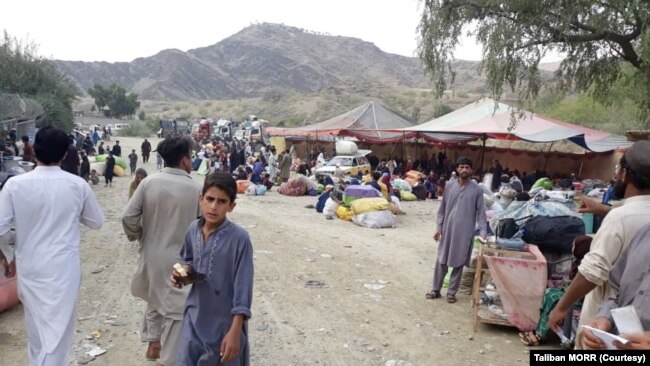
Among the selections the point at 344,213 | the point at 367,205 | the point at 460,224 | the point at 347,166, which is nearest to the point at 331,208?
the point at 344,213

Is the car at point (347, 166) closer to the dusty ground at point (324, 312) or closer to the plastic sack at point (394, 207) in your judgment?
the plastic sack at point (394, 207)

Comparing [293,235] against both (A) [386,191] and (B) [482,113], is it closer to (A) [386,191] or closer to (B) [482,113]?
(A) [386,191]

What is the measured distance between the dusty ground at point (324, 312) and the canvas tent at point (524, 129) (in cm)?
812

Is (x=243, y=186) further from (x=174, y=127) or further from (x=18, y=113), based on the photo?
(x=174, y=127)

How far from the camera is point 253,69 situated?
122 meters

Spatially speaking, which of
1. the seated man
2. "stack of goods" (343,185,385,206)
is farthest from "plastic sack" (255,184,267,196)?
the seated man

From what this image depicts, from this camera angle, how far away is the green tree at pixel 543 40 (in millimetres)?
8180

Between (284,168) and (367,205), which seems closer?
(367,205)

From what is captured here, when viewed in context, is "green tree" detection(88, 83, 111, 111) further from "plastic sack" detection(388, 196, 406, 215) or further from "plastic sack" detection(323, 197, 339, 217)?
"plastic sack" detection(388, 196, 406, 215)

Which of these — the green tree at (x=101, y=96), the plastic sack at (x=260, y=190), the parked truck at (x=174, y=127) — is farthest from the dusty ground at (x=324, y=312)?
the green tree at (x=101, y=96)

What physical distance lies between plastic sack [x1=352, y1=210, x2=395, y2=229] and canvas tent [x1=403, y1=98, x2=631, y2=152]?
18.8 ft

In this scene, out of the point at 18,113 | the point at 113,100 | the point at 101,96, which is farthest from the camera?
the point at 113,100

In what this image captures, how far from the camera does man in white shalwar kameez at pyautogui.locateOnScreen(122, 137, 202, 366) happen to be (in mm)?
3189

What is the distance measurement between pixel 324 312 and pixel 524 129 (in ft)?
41.0
